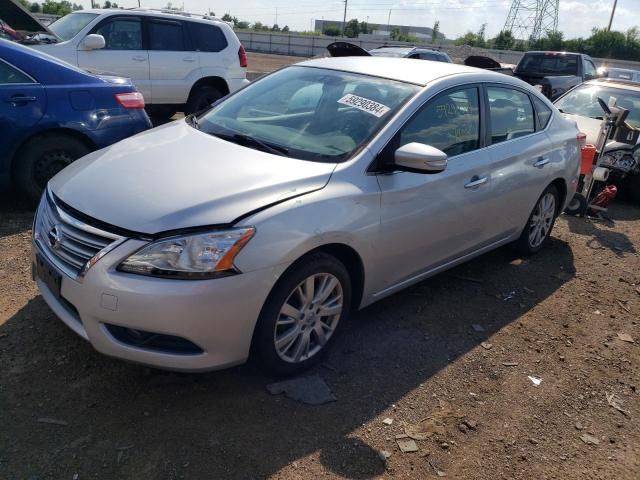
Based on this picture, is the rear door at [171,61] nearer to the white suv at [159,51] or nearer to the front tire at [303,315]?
the white suv at [159,51]

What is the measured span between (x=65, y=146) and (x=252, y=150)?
103 inches

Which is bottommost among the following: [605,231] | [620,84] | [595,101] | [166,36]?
[605,231]

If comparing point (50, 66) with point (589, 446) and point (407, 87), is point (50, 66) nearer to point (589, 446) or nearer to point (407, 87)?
point (407, 87)

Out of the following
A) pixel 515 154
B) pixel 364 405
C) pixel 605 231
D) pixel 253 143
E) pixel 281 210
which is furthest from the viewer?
pixel 605 231

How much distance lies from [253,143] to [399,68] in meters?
1.29

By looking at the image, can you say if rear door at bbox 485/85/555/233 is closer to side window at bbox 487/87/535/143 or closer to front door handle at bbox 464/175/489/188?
side window at bbox 487/87/535/143

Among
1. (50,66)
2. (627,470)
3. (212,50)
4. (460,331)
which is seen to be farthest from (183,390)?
(212,50)

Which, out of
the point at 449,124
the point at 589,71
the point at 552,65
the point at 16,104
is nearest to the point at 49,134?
the point at 16,104

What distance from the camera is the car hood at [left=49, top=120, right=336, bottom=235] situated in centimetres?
265

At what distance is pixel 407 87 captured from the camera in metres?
3.66

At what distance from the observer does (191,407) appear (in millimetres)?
2814

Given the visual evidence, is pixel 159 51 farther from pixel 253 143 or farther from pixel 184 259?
pixel 184 259

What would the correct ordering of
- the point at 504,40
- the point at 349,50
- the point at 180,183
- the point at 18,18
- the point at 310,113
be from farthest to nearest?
the point at 504,40, the point at 349,50, the point at 18,18, the point at 310,113, the point at 180,183

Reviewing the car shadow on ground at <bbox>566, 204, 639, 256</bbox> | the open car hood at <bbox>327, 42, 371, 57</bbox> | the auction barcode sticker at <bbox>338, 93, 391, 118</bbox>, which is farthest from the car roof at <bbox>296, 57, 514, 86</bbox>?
the open car hood at <bbox>327, 42, 371, 57</bbox>
